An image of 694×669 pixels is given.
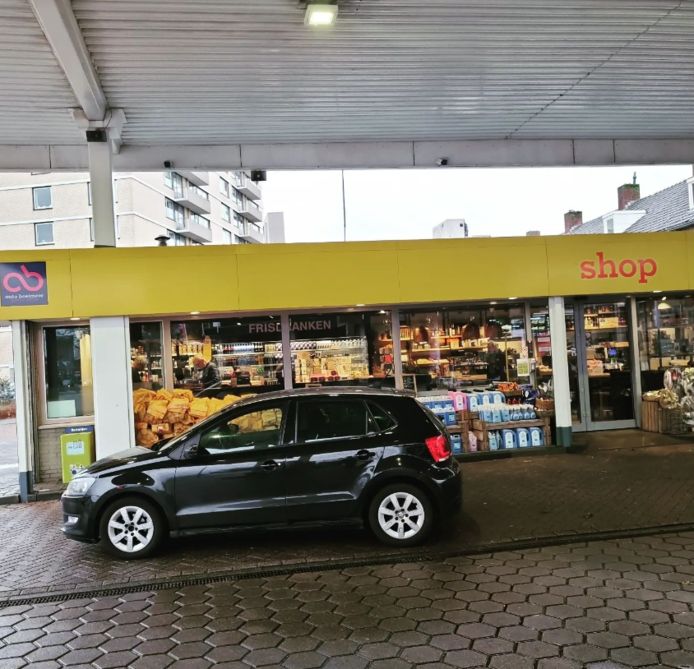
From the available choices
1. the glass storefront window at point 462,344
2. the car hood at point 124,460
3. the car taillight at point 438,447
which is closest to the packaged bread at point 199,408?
the glass storefront window at point 462,344

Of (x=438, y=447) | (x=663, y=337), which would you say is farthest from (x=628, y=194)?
(x=438, y=447)

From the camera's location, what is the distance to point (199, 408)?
1041 centimetres

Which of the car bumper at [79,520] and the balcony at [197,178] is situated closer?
the car bumper at [79,520]

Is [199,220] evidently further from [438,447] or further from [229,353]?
[438,447]

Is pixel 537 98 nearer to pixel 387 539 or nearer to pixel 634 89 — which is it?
pixel 634 89

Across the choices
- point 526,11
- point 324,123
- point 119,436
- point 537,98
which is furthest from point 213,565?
point 537,98

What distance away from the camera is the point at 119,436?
9.45 m

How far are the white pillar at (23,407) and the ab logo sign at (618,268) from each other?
9.23 m

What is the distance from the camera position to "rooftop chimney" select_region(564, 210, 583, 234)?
32156mm

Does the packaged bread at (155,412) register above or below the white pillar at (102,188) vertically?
below

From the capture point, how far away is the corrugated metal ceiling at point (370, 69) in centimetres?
713

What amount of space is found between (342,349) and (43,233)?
142ft

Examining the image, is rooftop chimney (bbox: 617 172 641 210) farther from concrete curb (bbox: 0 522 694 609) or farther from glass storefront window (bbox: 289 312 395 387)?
concrete curb (bbox: 0 522 694 609)

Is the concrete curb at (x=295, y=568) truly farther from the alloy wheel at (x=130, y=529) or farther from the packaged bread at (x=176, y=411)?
the packaged bread at (x=176, y=411)
